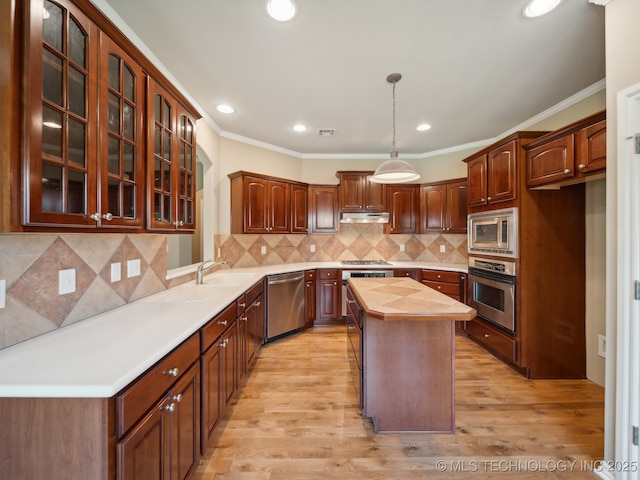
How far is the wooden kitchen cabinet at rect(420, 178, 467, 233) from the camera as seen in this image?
3.68 metres

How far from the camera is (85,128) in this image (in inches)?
41.4

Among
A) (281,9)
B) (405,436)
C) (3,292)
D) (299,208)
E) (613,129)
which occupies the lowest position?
(405,436)

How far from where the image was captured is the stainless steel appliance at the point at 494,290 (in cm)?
248

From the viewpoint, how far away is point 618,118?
4.35 ft

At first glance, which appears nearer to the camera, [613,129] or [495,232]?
[613,129]

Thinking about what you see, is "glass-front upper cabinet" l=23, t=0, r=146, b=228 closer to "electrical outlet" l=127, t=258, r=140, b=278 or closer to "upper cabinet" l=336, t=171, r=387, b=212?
"electrical outlet" l=127, t=258, r=140, b=278

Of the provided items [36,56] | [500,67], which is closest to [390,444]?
[36,56]

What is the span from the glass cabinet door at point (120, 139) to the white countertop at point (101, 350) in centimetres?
53

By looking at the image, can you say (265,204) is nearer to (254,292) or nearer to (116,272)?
(254,292)

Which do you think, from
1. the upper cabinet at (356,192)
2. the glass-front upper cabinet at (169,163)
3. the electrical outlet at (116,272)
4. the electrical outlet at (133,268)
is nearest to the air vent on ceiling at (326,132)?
the upper cabinet at (356,192)

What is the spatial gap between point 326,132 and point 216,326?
287 centimetres

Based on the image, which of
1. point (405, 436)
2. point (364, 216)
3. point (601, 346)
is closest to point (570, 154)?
point (601, 346)

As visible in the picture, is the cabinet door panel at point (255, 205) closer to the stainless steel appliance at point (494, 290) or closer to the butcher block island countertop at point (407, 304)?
the butcher block island countertop at point (407, 304)

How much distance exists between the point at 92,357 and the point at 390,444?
1.77 m
